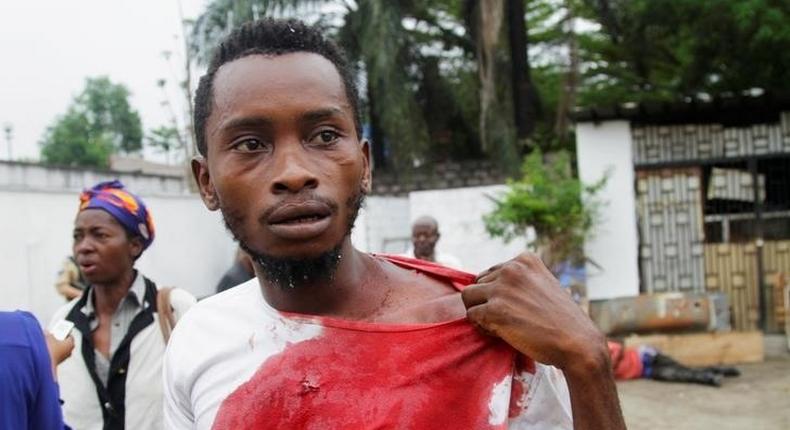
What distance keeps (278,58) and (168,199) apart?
10.6 meters

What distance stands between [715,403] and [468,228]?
543cm

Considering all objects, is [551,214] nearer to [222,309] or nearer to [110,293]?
[110,293]

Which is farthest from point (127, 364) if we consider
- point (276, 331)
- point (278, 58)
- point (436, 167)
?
point (436, 167)

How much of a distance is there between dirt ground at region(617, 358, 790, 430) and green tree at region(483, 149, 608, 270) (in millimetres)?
2096

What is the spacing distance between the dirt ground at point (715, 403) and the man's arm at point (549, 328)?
547cm

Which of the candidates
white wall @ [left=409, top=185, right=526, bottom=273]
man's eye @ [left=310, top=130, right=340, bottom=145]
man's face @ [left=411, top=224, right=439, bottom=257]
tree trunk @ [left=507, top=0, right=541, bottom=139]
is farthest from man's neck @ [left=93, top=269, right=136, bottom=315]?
tree trunk @ [left=507, top=0, right=541, bottom=139]

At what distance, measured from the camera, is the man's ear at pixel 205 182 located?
5.04 ft

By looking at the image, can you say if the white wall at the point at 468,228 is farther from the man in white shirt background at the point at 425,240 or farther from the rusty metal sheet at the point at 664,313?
the man in white shirt background at the point at 425,240

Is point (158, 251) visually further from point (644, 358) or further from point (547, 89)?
point (547, 89)

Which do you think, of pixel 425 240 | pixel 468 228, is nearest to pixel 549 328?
pixel 425 240

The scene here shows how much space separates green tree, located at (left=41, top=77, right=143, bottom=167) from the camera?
1698 inches

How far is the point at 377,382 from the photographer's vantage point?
135 centimetres

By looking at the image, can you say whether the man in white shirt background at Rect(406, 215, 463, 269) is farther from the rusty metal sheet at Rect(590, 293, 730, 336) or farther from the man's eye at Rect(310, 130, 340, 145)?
the man's eye at Rect(310, 130, 340, 145)

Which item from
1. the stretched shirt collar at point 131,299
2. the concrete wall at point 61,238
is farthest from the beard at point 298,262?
the concrete wall at point 61,238
